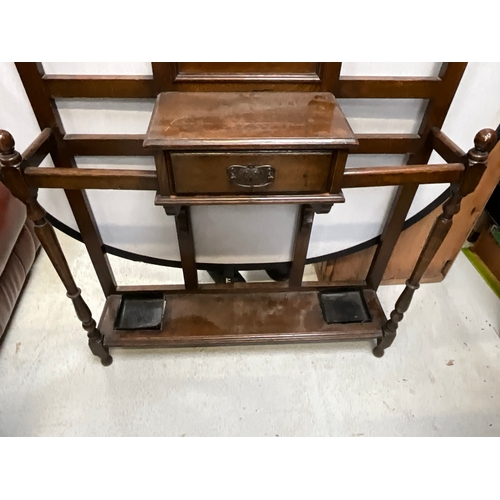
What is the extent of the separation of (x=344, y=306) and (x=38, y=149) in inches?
37.0

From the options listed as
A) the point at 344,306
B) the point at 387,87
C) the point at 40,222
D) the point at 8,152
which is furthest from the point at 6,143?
the point at 344,306

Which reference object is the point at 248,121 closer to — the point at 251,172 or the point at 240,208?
the point at 251,172

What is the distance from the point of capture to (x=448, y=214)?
892mm

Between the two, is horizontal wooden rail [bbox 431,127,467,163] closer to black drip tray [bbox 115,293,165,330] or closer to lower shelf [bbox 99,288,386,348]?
lower shelf [bbox 99,288,386,348]

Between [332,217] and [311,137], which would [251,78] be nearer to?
[311,137]

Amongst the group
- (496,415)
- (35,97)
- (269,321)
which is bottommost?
(496,415)

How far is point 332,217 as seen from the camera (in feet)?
3.65

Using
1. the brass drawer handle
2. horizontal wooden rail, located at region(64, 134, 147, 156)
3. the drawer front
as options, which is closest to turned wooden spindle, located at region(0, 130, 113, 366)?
horizontal wooden rail, located at region(64, 134, 147, 156)

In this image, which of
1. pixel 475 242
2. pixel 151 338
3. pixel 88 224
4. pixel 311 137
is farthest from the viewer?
pixel 475 242

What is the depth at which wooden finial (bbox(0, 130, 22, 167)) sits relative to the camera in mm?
668

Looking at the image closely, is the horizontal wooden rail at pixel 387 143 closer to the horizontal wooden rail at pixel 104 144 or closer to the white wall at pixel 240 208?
the white wall at pixel 240 208

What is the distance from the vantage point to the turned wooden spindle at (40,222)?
694mm
